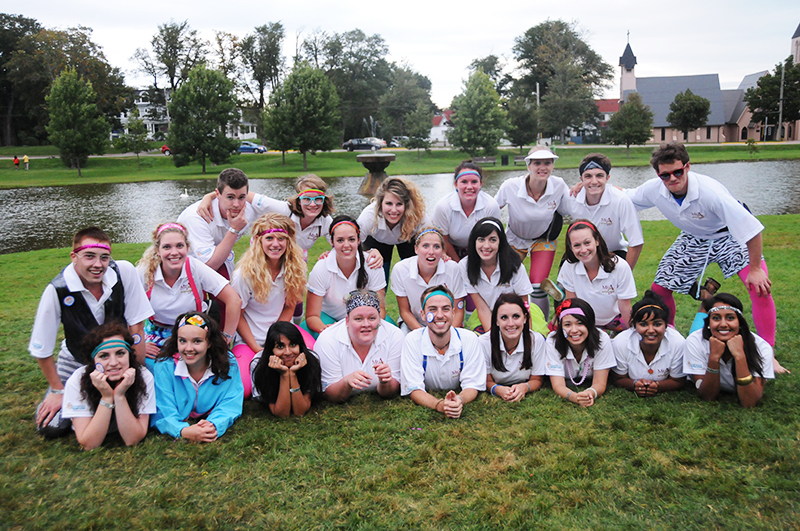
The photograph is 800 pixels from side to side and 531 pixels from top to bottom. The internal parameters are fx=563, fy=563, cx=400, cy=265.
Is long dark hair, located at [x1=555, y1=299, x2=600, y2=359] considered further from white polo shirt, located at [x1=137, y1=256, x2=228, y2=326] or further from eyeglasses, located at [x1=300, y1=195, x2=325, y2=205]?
white polo shirt, located at [x1=137, y1=256, x2=228, y2=326]

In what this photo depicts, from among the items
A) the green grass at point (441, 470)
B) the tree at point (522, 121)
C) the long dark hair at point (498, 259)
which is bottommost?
the green grass at point (441, 470)

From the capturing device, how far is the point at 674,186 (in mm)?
4859

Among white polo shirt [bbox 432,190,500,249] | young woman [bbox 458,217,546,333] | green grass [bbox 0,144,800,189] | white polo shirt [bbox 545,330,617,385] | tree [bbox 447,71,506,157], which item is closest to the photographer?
white polo shirt [bbox 545,330,617,385]

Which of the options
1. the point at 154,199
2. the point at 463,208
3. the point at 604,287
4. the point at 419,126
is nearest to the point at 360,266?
the point at 463,208

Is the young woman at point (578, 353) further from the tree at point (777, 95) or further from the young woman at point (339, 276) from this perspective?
the tree at point (777, 95)

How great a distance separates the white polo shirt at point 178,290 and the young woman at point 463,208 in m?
2.42

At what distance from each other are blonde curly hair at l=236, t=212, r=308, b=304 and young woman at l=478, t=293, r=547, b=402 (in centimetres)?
169

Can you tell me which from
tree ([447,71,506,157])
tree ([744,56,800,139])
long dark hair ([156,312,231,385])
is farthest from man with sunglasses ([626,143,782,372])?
tree ([744,56,800,139])

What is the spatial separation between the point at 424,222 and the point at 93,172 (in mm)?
35021

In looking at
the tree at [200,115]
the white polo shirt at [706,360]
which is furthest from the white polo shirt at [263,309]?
the tree at [200,115]

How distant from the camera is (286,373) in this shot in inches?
163

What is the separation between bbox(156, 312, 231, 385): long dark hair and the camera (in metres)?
4.07

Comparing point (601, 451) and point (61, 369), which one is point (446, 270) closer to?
point (601, 451)

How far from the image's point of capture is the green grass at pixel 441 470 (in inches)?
120
